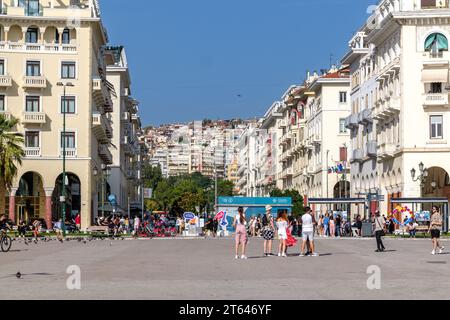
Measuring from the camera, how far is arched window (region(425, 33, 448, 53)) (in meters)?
76.6

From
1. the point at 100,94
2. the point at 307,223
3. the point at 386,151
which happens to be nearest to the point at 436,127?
the point at 386,151

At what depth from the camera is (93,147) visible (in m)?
86.1

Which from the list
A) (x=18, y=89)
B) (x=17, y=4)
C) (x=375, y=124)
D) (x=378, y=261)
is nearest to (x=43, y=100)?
(x=18, y=89)

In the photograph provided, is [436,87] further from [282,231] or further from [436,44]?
[282,231]

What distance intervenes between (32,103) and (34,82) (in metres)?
1.79

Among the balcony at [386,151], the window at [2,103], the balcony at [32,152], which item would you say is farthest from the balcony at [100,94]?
the balcony at [386,151]

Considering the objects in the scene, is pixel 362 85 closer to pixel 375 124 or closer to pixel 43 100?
pixel 375 124

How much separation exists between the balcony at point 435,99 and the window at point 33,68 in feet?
95.1

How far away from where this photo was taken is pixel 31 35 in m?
81.4

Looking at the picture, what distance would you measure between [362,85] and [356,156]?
21.1 ft

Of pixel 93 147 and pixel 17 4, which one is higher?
pixel 17 4

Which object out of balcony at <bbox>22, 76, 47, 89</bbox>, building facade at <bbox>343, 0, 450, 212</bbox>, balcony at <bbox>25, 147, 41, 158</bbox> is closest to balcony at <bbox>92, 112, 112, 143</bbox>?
balcony at <bbox>25, 147, 41, 158</bbox>

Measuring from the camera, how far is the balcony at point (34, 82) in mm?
80312
